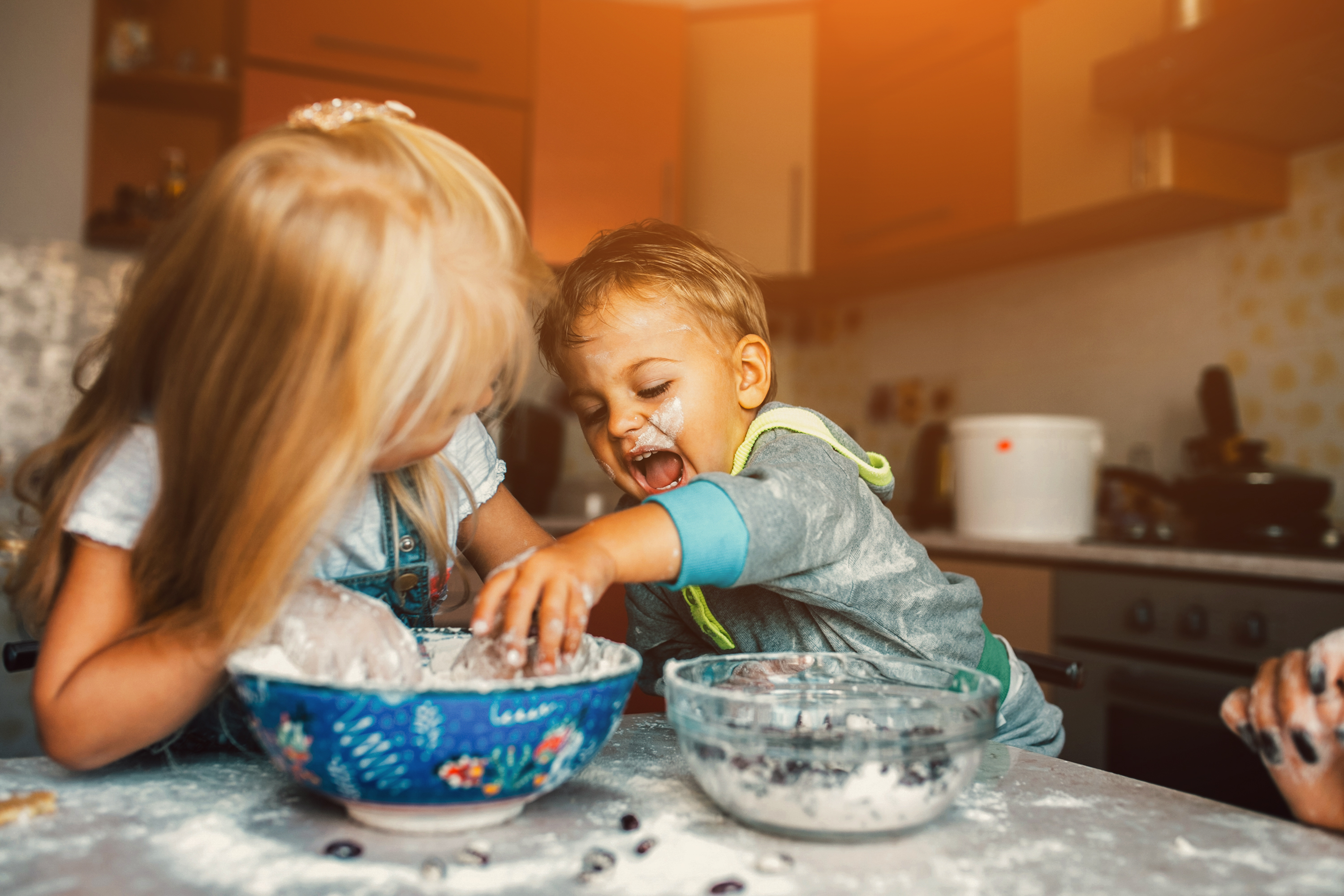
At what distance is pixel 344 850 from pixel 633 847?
0.14 meters

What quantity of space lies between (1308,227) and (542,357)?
1822mm

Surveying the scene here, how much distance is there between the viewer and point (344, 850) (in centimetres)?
47

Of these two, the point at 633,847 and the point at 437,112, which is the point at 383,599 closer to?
the point at 633,847

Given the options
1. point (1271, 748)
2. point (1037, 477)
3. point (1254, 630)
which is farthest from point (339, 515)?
point (1037, 477)

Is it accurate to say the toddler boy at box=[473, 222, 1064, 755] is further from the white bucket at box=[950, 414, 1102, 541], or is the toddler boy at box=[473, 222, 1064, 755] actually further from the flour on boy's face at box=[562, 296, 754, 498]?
the white bucket at box=[950, 414, 1102, 541]

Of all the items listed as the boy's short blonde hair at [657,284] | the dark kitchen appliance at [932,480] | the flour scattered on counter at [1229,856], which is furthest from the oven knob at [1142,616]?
the flour scattered on counter at [1229,856]

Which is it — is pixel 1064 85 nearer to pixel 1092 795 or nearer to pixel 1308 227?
pixel 1308 227

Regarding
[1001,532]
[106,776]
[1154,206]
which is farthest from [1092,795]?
[1154,206]

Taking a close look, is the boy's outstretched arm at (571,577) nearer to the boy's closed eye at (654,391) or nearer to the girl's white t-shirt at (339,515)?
the girl's white t-shirt at (339,515)

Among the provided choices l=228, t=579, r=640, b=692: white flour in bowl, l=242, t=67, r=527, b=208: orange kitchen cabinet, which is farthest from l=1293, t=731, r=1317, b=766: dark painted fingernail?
l=242, t=67, r=527, b=208: orange kitchen cabinet

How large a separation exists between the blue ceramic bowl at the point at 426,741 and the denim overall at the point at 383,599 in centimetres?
22

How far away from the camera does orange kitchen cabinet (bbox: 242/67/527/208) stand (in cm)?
246

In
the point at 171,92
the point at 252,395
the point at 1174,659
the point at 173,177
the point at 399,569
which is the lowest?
the point at 1174,659

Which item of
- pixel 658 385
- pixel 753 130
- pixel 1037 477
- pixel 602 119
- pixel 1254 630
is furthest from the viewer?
pixel 753 130
